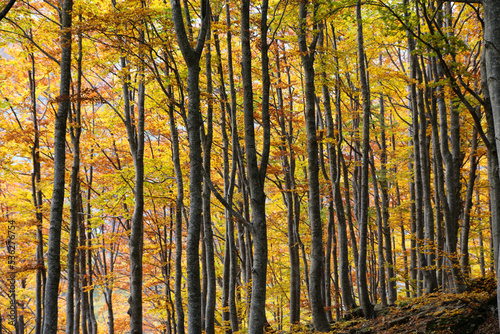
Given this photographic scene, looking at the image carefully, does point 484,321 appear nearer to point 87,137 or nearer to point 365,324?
point 365,324

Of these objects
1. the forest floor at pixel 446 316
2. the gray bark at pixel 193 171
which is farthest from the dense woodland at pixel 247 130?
the forest floor at pixel 446 316

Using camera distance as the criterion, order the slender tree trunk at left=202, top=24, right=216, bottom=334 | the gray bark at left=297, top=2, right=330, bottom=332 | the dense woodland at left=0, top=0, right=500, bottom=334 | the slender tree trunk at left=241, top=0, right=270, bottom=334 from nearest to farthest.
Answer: the dense woodland at left=0, top=0, right=500, bottom=334, the slender tree trunk at left=241, top=0, right=270, bottom=334, the gray bark at left=297, top=2, right=330, bottom=332, the slender tree trunk at left=202, top=24, right=216, bottom=334

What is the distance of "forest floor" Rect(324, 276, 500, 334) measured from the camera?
19.1 ft

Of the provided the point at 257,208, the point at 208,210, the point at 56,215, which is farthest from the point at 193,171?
the point at 208,210

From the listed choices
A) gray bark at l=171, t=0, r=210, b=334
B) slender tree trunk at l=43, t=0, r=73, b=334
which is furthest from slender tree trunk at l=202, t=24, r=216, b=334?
slender tree trunk at l=43, t=0, r=73, b=334

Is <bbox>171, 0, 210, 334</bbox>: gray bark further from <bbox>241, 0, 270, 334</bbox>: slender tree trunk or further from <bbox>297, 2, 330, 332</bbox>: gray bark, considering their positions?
<bbox>297, 2, 330, 332</bbox>: gray bark

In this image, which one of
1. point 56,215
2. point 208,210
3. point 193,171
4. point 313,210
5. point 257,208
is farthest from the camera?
point 208,210

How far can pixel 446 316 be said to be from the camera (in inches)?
251

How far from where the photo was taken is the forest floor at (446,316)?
19.1ft

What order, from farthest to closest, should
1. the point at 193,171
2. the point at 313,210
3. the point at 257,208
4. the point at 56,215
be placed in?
the point at 313,210
the point at 56,215
the point at 257,208
the point at 193,171

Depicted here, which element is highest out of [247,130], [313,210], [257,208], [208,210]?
[247,130]

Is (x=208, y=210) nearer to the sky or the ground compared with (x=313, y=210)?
nearer to the sky

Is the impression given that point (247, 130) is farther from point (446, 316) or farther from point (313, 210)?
point (446, 316)

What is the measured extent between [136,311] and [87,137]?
742cm
